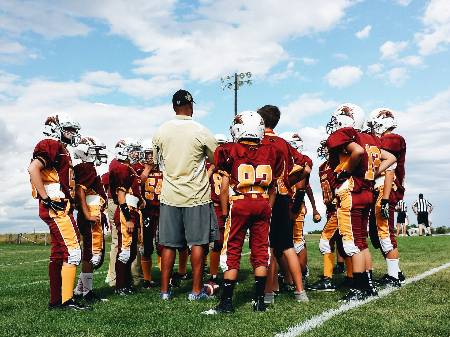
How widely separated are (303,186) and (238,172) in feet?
7.61

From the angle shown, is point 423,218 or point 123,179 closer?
point 123,179

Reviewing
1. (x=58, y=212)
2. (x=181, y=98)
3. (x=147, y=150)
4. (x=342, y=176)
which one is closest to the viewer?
(x=58, y=212)

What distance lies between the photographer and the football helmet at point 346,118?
5.57 m

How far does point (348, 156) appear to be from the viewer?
5605mm

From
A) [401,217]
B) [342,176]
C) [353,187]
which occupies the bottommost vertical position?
[401,217]

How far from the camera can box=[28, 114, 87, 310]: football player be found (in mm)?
5055

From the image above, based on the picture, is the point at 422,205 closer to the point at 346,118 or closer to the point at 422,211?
the point at 422,211

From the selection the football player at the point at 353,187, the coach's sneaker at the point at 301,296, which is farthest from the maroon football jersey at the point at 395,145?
the coach's sneaker at the point at 301,296

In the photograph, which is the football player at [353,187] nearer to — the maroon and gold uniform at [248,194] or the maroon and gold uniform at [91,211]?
the maroon and gold uniform at [248,194]

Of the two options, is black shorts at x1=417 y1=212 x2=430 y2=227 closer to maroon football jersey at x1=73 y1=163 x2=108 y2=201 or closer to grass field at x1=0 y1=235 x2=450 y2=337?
grass field at x1=0 y1=235 x2=450 y2=337

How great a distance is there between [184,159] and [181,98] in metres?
0.75

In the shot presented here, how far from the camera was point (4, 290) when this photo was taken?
7.32m

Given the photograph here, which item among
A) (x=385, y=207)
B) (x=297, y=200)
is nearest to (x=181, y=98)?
(x=297, y=200)

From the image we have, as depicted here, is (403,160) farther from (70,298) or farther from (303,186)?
(70,298)
